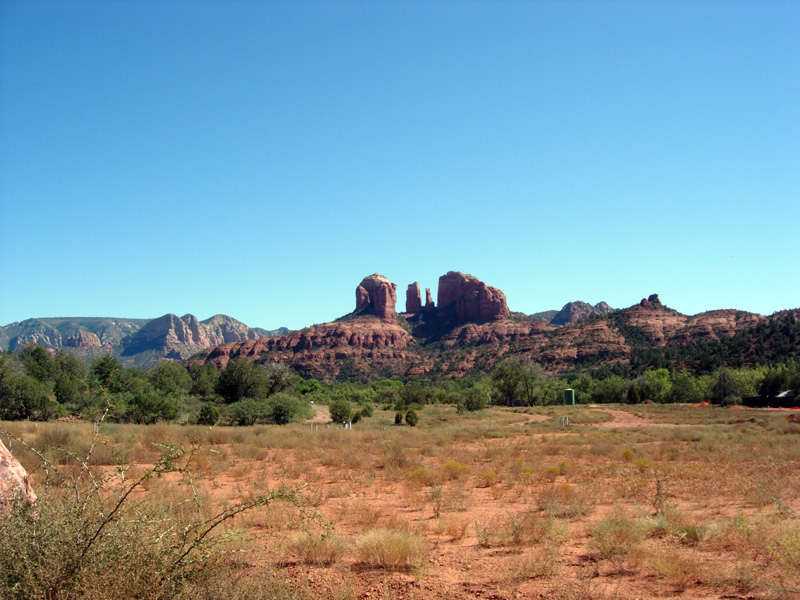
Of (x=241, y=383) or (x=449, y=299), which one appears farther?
(x=449, y=299)

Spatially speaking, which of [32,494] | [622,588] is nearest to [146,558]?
[32,494]

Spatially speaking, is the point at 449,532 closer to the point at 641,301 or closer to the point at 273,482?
the point at 273,482

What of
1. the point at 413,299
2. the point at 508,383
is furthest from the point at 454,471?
the point at 413,299

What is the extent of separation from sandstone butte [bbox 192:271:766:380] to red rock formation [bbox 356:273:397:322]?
13.5 inches

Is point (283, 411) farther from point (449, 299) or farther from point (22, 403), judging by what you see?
point (449, 299)

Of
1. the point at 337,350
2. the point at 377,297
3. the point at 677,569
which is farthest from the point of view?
the point at 377,297

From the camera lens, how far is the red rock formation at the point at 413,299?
594 feet

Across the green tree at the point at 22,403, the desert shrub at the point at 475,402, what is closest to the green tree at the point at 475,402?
the desert shrub at the point at 475,402

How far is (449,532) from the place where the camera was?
27.1 feet

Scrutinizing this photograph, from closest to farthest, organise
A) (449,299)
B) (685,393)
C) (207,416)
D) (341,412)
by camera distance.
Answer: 1. (207,416)
2. (341,412)
3. (685,393)
4. (449,299)

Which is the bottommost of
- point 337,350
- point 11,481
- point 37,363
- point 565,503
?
point 565,503

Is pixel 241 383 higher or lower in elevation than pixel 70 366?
lower

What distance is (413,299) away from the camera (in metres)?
183

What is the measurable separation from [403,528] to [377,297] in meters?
166
